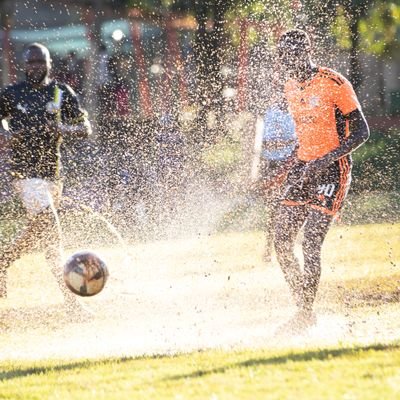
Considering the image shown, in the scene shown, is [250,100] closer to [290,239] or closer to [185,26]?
[185,26]

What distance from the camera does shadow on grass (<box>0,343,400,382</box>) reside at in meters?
5.20

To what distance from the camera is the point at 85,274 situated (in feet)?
21.5

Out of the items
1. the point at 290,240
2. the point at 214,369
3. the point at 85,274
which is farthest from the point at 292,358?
the point at 85,274

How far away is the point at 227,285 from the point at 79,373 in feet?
11.6

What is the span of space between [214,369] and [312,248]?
60.9 inches

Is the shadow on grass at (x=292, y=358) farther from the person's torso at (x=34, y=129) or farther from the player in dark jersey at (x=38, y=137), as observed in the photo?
the person's torso at (x=34, y=129)

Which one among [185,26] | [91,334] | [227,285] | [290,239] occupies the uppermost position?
[290,239]

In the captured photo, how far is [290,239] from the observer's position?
6637 millimetres

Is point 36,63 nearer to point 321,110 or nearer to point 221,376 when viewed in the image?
point 321,110

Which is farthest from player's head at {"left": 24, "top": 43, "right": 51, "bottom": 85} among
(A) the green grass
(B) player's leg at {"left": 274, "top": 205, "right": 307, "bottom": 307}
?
(A) the green grass

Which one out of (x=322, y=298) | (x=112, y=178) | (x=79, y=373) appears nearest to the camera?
(x=79, y=373)

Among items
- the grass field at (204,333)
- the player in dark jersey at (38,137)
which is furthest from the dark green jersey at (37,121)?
the grass field at (204,333)

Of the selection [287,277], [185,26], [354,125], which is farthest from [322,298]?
[185,26]

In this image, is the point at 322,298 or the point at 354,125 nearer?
the point at 354,125
